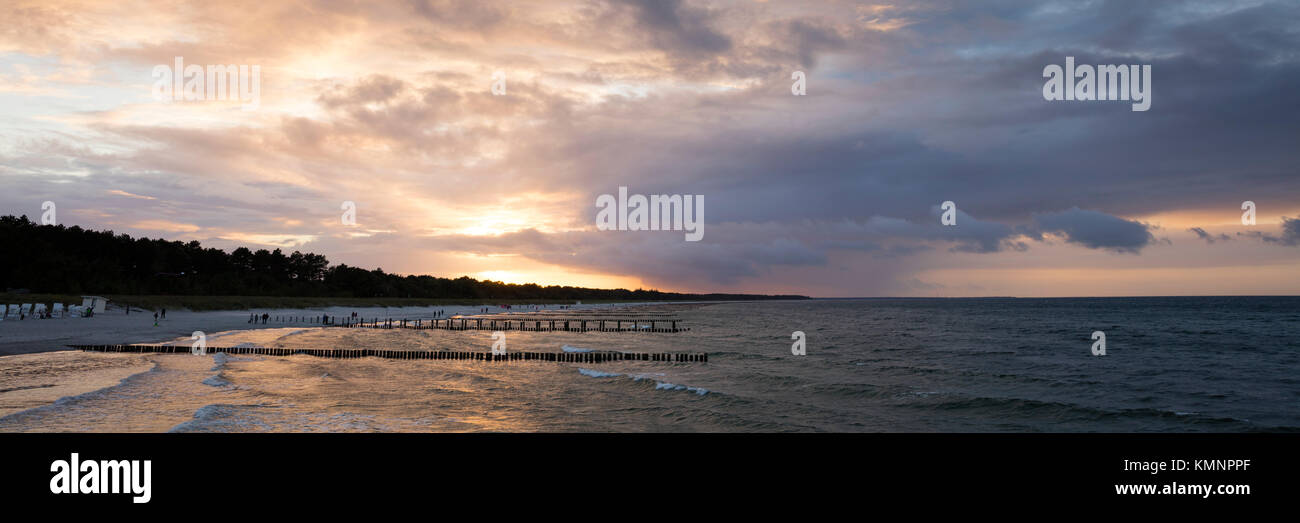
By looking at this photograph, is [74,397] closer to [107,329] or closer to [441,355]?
[441,355]

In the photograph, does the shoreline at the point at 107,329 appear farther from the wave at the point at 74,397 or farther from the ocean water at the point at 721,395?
the ocean water at the point at 721,395

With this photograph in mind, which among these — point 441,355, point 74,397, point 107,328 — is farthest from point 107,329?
point 74,397

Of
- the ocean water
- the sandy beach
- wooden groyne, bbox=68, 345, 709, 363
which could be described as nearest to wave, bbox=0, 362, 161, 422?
the ocean water

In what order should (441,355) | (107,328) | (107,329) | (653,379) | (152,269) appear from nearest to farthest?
(653,379) → (441,355) → (107,329) → (107,328) → (152,269)

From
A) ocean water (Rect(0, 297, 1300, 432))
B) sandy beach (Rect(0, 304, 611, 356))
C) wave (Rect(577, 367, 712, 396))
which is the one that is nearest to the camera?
ocean water (Rect(0, 297, 1300, 432))

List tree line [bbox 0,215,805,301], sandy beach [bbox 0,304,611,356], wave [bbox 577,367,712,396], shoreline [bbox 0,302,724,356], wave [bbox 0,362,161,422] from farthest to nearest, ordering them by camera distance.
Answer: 1. tree line [bbox 0,215,805,301]
2. sandy beach [bbox 0,304,611,356]
3. shoreline [bbox 0,302,724,356]
4. wave [bbox 577,367,712,396]
5. wave [bbox 0,362,161,422]

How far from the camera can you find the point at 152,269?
116m

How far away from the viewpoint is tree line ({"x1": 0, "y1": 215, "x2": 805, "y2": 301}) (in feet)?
298

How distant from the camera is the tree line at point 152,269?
9088 centimetres

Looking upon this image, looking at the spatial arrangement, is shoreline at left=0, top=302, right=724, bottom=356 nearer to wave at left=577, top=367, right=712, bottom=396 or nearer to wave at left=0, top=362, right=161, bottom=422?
wave at left=0, top=362, right=161, bottom=422

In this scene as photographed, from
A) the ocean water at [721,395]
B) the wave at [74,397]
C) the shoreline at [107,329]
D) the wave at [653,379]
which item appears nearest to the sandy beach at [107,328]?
the shoreline at [107,329]

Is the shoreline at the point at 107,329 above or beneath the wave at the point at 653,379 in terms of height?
above

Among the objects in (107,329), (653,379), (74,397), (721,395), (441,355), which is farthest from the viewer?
(107,329)
